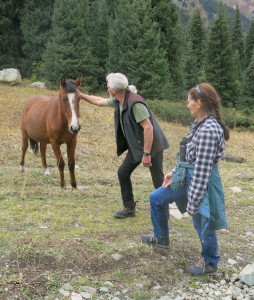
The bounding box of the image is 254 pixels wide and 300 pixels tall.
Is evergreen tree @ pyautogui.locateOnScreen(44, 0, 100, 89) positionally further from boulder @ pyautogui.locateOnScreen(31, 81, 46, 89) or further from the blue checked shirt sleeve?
the blue checked shirt sleeve

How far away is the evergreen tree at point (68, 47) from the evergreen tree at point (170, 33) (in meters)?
7.17

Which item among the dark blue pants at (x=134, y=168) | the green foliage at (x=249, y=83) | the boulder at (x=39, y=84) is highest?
the dark blue pants at (x=134, y=168)

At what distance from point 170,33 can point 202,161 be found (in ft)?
97.5

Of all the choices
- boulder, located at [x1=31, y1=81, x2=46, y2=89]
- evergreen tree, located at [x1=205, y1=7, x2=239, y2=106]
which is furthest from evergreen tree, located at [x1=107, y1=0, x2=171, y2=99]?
evergreen tree, located at [x1=205, y1=7, x2=239, y2=106]

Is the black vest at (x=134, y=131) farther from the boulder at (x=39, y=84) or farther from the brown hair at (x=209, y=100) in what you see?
the boulder at (x=39, y=84)

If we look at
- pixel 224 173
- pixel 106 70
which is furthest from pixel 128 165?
pixel 106 70

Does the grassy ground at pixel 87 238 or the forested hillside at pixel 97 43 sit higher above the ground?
the forested hillside at pixel 97 43

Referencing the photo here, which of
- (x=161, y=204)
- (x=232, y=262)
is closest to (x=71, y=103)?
(x=161, y=204)

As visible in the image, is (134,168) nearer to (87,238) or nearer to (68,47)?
(87,238)

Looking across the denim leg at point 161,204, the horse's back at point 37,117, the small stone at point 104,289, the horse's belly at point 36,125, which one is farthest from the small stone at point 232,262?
the horse's belly at point 36,125

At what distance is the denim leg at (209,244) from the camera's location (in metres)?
4.19

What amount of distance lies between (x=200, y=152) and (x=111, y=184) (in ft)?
18.0

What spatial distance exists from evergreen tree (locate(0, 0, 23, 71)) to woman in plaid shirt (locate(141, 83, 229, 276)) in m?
29.1

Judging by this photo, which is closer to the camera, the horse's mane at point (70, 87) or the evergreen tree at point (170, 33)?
the horse's mane at point (70, 87)
